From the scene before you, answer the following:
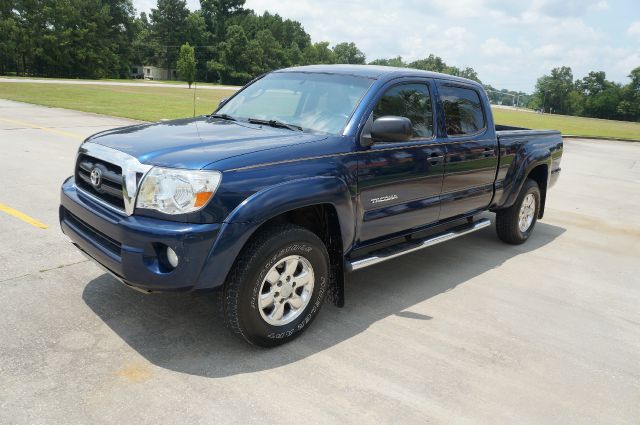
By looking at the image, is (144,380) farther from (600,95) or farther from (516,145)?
(600,95)

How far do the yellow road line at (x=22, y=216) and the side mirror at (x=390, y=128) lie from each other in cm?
369

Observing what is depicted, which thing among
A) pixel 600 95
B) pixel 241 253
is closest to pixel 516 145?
pixel 241 253

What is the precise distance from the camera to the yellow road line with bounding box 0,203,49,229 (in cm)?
544

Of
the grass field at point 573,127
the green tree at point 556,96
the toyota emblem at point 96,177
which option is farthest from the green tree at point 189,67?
the green tree at point 556,96

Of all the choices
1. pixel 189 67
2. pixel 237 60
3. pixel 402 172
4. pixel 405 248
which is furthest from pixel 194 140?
pixel 237 60

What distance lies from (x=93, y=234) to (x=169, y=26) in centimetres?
10798

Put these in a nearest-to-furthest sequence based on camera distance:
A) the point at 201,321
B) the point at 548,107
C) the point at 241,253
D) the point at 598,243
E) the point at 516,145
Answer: the point at 241,253 < the point at 201,321 < the point at 516,145 < the point at 598,243 < the point at 548,107

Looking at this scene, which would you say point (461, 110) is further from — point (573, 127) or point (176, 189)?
point (573, 127)

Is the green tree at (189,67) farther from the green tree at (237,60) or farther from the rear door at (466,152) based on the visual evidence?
the green tree at (237,60)

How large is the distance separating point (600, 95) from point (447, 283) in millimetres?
123625

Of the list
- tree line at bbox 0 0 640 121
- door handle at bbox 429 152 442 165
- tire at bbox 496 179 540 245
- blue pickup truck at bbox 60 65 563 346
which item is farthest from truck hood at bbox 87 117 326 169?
tree line at bbox 0 0 640 121

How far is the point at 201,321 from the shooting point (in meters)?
3.73

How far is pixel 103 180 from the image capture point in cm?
334

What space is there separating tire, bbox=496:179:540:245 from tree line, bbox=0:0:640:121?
37.0 m
